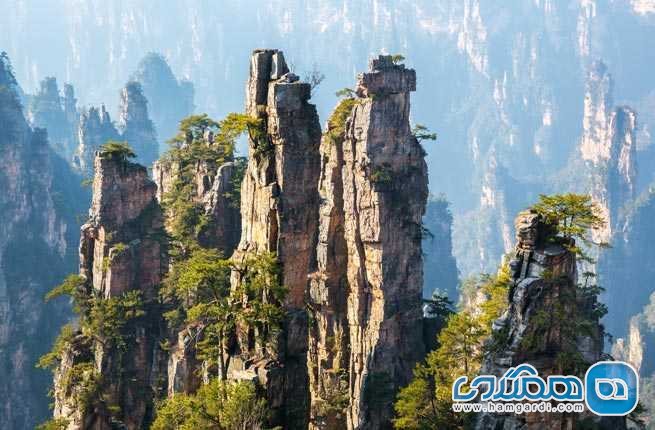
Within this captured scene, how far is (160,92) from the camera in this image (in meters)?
179

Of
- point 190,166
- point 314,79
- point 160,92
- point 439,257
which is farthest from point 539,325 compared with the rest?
point 160,92

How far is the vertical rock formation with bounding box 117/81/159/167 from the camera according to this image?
416 feet

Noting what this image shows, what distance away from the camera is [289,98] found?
3469 cm

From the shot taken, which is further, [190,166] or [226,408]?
[190,166]

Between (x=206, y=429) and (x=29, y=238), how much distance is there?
59136 mm

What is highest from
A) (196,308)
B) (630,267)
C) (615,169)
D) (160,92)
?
(160,92)

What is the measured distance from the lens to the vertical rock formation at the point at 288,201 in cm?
3384

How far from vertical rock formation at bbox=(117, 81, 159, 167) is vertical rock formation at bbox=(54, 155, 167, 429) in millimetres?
82524

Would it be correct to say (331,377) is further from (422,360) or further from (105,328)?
(105,328)

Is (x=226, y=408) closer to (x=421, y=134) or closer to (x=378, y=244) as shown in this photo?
(x=378, y=244)

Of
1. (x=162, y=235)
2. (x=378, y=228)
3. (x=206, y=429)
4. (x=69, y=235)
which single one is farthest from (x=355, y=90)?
(x=69, y=235)

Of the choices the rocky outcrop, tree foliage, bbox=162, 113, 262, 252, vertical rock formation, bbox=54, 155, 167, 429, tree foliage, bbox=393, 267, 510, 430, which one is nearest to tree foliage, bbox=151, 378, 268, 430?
tree foliage, bbox=393, 267, 510, 430

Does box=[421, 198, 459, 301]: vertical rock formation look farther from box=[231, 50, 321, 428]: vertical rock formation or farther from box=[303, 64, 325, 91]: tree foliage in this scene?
box=[231, 50, 321, 428]: vertical rock formation

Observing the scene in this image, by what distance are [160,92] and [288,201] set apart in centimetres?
14868
